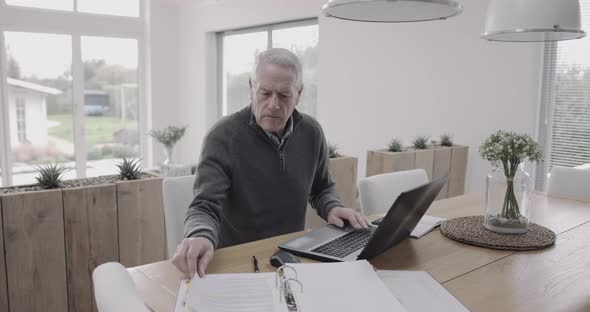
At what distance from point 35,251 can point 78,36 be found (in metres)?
5.02

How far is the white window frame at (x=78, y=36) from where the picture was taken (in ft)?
18.9

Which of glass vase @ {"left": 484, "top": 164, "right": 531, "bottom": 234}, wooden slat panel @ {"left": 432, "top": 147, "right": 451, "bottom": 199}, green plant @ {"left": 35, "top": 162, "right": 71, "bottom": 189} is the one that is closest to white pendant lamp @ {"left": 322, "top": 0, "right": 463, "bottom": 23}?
glass vase @ {"left": 484, "top": 164, "right": 531, "bottom": 234}

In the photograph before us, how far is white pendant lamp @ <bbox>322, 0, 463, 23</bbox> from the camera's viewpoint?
131 cm

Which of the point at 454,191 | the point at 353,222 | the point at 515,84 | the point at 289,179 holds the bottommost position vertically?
the point at 454,191

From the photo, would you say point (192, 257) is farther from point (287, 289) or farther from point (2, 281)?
point (2, 281)

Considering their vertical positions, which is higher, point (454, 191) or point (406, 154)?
point (406, 154)

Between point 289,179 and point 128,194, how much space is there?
792 millimetres

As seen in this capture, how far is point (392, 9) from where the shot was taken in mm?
1414

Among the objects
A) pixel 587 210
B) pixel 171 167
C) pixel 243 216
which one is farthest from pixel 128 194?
pixel 171 167

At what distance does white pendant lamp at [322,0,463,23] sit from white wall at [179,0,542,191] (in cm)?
218

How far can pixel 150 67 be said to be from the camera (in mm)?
6617

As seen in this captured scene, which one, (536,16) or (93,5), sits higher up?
(93,5)

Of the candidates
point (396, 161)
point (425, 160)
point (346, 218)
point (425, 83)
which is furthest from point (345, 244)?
point (425, 83)

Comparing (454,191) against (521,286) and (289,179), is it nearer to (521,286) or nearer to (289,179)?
(289,179)
